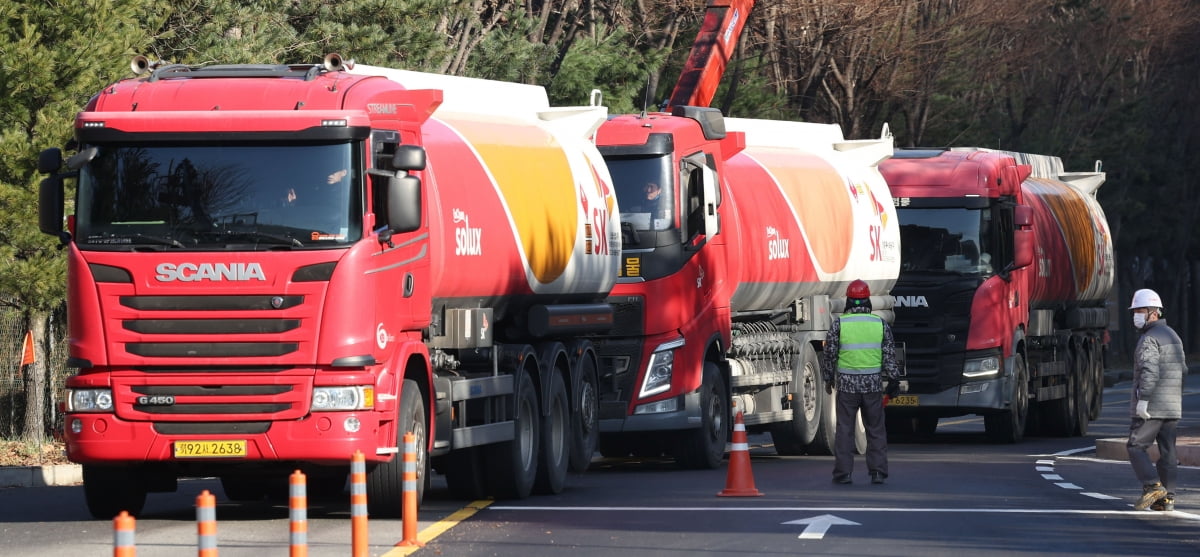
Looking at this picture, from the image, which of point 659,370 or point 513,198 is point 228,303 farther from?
point 659,370

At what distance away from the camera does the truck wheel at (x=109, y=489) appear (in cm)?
1494

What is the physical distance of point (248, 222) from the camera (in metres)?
14.0

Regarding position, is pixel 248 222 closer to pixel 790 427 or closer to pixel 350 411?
pixel 350 411

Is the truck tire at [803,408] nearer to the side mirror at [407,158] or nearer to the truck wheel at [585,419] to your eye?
the truck wheel at [585,419]

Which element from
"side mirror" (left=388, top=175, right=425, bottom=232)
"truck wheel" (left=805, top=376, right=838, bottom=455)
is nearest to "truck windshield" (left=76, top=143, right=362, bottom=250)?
"side mirror" (left=388, top=175, right=425, bottom=232)

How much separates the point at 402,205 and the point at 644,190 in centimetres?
671

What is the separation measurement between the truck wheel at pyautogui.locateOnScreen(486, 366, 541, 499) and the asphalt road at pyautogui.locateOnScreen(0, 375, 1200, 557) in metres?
0.18

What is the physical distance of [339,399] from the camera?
1391 cm

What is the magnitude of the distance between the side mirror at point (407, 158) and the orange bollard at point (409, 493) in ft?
6.94

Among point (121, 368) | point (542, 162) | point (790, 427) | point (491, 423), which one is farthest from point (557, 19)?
point (121, 368)

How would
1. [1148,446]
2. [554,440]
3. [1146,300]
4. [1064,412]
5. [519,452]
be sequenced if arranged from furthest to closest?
[1064,412] → [554,440] → [519,452] → [1146,300] → [1148,446]

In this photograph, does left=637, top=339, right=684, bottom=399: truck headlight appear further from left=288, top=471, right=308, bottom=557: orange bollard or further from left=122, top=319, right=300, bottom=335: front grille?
left=288, top=471, right=308, bottom=557: orange bollard

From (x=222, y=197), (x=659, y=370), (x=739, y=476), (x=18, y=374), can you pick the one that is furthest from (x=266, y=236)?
(x=18, y=374)

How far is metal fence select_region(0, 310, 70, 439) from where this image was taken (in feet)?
76.9
